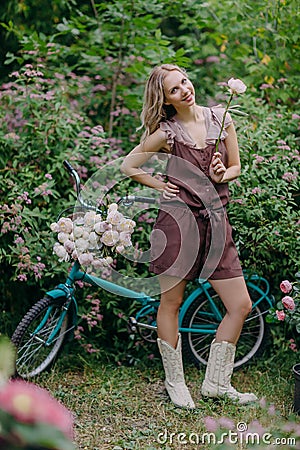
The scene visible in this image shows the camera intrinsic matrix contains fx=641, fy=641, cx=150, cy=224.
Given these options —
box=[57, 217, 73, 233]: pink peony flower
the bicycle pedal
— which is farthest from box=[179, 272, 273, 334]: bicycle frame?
box=[57, 217, 73, 233]: pink peony flower

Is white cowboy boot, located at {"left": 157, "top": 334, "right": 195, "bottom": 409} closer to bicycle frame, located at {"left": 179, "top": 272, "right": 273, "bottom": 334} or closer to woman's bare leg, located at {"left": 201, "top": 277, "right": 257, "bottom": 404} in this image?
woman's bare leg, located at {"left": 201, "top": 277, "right": 257, "bottom": 404}

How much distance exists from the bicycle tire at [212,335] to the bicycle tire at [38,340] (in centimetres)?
71

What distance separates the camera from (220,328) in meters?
3.31

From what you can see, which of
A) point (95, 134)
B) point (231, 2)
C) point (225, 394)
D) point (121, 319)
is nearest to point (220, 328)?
point (225, 394)

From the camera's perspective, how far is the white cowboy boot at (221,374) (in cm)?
330

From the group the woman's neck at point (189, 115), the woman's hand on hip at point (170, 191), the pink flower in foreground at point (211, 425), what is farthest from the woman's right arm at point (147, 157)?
the pink flower in foreground at point (211, 425)

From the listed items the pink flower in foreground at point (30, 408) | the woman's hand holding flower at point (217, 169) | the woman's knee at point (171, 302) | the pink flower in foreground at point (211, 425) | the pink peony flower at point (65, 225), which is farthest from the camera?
the woman's knee at point (171, 302)

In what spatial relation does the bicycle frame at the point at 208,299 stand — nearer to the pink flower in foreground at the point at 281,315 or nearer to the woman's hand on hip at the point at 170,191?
the pink flower in foreground at the point at 281,315

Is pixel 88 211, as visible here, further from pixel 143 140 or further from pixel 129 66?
pixel 129 66

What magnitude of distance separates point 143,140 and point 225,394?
1.38 m

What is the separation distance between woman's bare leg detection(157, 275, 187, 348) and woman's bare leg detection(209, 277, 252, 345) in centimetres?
19

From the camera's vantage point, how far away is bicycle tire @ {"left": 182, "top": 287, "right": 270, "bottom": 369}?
3676 mm

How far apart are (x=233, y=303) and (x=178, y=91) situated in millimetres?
1092

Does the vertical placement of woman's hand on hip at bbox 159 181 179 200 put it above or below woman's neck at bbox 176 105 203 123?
below
